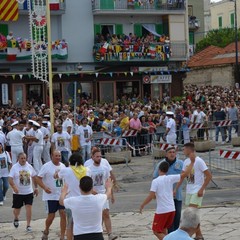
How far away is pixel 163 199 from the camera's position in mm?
10734

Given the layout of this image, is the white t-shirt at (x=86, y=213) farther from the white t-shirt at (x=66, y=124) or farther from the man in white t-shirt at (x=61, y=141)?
the white t-shirt at (x=66, y=124)

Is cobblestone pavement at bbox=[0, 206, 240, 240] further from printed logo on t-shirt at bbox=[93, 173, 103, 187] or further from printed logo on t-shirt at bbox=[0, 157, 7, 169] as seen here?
printed logo on t-shirt at bbox=[0, 157, 7, 169]

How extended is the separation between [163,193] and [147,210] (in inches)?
169

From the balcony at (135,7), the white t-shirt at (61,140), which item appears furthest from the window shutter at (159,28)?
the white t-shirt at (61,140)

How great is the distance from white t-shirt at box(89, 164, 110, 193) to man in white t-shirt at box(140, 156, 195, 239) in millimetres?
1518

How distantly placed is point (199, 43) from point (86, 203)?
6632 centimetres

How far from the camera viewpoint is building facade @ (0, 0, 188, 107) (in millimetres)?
38656

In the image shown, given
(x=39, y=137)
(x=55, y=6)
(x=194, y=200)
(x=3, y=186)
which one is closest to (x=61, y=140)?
(x=39, y=137)

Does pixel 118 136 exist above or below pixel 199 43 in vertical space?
below

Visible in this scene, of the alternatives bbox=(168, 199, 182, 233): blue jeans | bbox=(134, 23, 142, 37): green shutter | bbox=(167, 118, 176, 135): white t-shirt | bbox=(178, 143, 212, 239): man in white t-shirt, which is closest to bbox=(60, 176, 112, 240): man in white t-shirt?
bbox=(168, 199, 182, 233): blue jeans

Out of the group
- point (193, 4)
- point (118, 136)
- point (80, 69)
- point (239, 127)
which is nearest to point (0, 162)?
point (118, 136)

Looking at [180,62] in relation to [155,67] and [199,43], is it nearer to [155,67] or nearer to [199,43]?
[155,67]

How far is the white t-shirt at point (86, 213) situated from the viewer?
28.6 feet

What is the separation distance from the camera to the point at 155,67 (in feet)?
137
